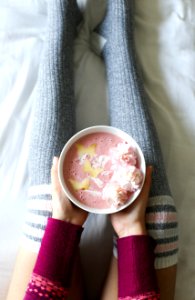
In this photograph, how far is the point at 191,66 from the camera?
79 centimetres

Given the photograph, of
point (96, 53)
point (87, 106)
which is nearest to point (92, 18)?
point (96, 53)

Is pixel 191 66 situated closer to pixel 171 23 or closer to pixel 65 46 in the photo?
pixel 171 23

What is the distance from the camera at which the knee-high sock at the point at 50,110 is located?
0.63 m

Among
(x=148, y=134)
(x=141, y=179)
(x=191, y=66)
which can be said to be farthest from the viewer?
(x=191, y=66)

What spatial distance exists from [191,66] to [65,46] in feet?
0.92

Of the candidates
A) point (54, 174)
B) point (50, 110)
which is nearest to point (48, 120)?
point (50, 110)

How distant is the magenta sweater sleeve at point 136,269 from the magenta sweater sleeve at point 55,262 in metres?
0.08

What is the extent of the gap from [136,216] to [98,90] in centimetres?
30

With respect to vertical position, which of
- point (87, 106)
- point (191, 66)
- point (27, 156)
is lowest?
point (27, 156)

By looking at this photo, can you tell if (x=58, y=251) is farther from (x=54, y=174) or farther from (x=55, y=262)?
(x=54, y=174)

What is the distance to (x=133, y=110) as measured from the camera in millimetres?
714

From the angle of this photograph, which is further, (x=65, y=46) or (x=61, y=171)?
(x=65, y=46)

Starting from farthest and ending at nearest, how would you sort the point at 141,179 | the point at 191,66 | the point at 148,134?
1. the point at 191,66
2. the point at 148,134
3. the point at 141,179

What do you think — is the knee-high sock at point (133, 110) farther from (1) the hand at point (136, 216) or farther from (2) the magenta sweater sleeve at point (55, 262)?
(2) the magenta sweater sleeve at point (55, 262)
